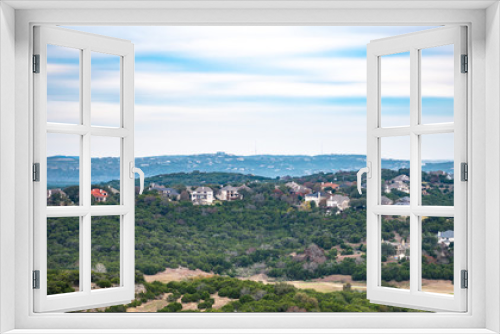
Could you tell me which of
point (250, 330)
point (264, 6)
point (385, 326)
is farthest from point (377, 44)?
point (250, 330)

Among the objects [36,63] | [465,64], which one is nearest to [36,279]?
[36,63]

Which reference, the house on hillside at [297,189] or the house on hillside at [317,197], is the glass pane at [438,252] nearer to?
the house on hillside at [317,197]

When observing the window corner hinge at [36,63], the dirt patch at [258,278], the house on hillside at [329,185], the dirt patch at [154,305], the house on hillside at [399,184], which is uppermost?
the window corner hinge at [36,63]

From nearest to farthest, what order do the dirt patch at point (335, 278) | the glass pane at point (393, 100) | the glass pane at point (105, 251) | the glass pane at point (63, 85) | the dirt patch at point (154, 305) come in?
1. the glass pane at point (63, 85)
2. the glass pane at point (393, 100)
3. the glass pane at point (105, 251)
4. the dirt patch at point (154, 305)
5. the dirt patch at point (335, 278)

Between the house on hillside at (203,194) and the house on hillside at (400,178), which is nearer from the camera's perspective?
the house on hillside at (400,178)

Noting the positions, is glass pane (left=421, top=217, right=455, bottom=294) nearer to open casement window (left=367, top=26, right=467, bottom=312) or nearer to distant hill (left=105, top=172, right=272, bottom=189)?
open casement window (left=367, top=26, right=467, bottom=312)

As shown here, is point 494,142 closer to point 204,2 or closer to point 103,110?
point 204,2

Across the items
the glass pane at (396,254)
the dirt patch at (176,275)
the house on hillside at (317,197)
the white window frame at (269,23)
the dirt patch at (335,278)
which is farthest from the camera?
the house on hillside at (317,197)

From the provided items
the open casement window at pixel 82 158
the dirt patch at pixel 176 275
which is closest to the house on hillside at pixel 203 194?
the dirt patch at pixel 176 275
